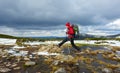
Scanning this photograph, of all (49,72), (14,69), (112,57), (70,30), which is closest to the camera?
(49,72)

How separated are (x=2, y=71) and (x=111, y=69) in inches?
379

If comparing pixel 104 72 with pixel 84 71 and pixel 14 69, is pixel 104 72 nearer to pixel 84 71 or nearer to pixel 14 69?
pixel 84 71

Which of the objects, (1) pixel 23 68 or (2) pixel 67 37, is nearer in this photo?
(1) pixel 23 68

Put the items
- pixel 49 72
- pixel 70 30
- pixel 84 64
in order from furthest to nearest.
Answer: pixel 70 30 → pixel 84 64 → pixel 49 72

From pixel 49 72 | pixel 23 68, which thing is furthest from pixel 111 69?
pixel 23 68

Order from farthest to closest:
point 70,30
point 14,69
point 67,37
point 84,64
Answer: point 67,37
point 70,30
point 84,64
point 14,69

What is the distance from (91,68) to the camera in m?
17.4

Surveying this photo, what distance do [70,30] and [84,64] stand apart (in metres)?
7.42

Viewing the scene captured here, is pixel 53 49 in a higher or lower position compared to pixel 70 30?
lower

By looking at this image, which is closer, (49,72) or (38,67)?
(49,72)

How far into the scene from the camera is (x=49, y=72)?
52.2ft

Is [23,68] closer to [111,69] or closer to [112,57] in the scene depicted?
[111,69]

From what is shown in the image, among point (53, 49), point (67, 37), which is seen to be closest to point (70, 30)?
point (67, 37)

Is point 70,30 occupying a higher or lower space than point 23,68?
higher
